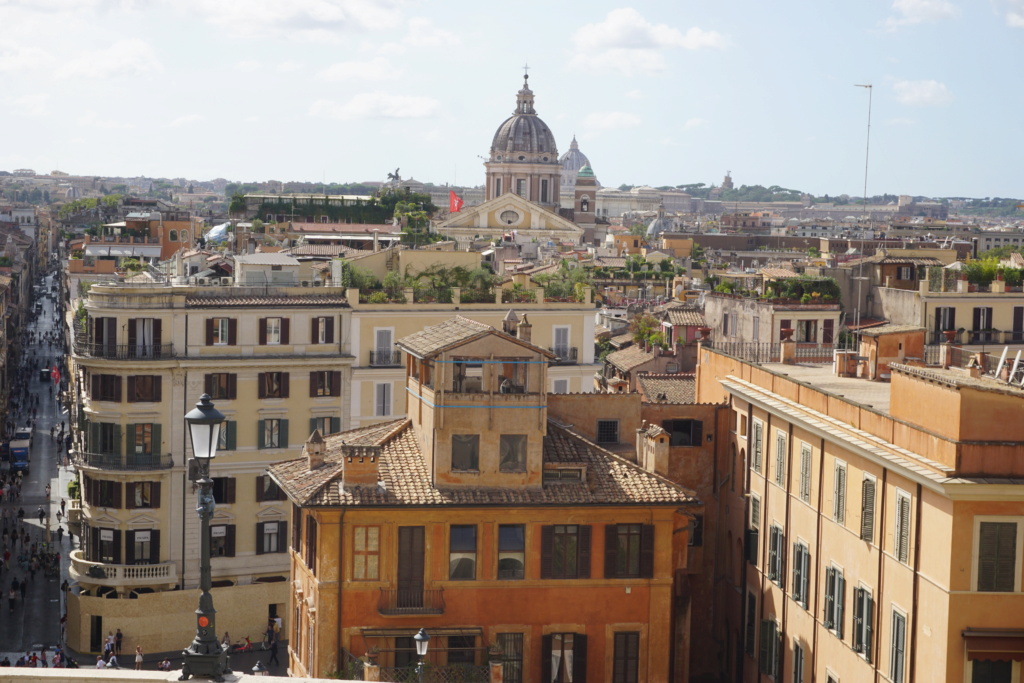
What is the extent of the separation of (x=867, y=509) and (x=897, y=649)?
87.4 inches

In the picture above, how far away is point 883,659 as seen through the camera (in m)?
23.0

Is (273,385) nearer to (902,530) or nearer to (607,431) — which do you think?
(607,431)

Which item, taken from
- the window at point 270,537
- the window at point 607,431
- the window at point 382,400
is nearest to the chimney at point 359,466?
the window at point 607,431

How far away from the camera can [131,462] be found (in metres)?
40.7

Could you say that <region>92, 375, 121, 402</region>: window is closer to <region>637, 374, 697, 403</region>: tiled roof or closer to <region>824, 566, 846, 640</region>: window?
<region>637, 374, 697, 403</region>: tiled roof

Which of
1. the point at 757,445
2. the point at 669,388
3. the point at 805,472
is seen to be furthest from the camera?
the point at 669,388

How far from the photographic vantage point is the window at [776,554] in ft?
90.6

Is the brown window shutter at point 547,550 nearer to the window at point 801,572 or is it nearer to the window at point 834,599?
the window at point 801,572

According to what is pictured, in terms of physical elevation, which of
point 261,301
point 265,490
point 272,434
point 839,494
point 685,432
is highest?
point 261,301

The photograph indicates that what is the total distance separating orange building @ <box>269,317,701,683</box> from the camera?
992 inches

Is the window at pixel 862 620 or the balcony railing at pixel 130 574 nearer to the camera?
the window at pixel 862 620

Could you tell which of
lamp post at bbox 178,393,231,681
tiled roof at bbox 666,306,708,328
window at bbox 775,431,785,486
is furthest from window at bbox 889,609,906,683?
tiled roof at bbox 666,306,708,328

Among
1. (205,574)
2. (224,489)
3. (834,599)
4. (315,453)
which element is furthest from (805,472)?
(224,489)

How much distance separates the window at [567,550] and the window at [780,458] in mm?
3887
